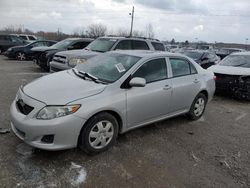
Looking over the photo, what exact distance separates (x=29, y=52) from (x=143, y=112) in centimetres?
1399

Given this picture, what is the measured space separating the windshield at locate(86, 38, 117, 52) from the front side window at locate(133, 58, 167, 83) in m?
4.70

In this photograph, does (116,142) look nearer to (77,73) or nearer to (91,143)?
(91,143)

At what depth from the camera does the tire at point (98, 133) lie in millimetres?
3850

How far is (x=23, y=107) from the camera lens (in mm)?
3896

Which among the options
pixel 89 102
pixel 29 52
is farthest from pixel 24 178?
pixel 29 52

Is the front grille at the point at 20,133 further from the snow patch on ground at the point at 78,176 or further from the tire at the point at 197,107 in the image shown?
the tire at the point at 197,107

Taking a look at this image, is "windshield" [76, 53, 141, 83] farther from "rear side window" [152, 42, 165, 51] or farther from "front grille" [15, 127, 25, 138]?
"rear side window" [152, 42, 165, 51]

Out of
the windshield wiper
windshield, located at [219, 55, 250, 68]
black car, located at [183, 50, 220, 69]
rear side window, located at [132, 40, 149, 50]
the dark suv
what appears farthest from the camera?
black car, located at [183, 50, 220, 69]

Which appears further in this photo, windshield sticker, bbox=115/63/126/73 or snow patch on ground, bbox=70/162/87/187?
windshield sticker, bbox=115/63/126/73

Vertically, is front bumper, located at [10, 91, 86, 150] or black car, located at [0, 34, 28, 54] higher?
black car, located at [0, 34, 28, 54]

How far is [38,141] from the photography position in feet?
11.9

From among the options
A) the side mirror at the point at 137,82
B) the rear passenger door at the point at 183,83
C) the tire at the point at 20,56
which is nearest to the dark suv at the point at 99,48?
the rear passenger door at the point at 183,83

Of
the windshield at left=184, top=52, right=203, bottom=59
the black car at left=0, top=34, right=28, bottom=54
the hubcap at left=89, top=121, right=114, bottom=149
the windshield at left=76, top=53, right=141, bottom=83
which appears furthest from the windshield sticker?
the black car at left=0, top=34, right=28, bottom=54

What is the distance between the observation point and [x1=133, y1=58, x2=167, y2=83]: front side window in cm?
466
